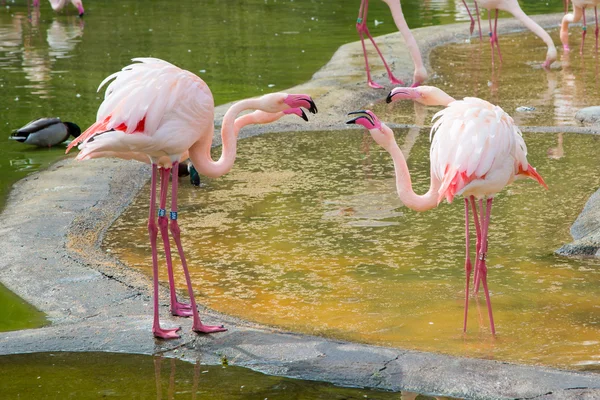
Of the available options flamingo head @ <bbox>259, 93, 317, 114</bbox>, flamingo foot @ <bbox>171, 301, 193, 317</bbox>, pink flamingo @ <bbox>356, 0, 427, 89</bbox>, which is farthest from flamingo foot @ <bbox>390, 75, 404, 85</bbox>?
flamingo foot @ <bbox>171, 301, 193, 317</bbox>

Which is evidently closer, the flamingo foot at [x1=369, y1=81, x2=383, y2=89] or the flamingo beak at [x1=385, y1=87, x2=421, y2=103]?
the flamingo beak at [x1=385, y1=87, x2=421, y2=103]

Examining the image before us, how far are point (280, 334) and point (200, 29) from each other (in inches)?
489

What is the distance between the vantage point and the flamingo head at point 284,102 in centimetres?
479

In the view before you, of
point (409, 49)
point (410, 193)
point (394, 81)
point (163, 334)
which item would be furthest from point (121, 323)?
point (394, 81)

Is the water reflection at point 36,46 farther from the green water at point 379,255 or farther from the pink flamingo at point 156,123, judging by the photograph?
the pink flamingo at point 156,123

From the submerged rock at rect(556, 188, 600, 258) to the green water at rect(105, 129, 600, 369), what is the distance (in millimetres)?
92

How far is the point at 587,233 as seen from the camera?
5582mm

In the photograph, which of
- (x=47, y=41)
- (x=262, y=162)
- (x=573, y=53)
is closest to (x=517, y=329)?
(x=262, y=162)

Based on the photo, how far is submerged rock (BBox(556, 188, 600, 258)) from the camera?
5.36m

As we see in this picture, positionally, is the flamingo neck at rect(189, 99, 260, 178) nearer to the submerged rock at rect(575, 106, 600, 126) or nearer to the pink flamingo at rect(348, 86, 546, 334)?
the pink flamingo at rect(348, 86, 546, 334)

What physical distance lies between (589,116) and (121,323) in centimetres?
581

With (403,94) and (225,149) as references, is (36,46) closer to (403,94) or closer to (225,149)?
(225,149)

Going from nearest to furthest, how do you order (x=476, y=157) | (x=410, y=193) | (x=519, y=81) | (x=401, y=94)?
(x=476, y=157)
(x=410, y=193)
(x=401, y=94)
(x=519, y=81)

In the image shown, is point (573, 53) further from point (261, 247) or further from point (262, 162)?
point (261, 247)
